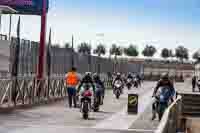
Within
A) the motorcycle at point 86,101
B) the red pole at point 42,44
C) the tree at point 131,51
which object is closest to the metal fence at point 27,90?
the red pole at point 42,44

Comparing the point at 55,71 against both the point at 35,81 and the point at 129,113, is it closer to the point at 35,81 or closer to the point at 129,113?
the point at 35,81

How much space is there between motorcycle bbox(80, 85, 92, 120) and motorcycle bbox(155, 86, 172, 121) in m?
2.29

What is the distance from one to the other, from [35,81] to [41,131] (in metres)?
10.4

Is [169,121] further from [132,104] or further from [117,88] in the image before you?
[117,88]

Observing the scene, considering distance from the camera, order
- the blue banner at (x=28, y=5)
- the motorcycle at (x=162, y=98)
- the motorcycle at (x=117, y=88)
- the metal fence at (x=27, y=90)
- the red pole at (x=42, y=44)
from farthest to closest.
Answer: the motorcycle at (x=117, y=88), the blue banner at (x=28, y=5), the red pole at (x=42, y=44), the metal fence at (x=27, y=90), the motorcycle at (x=162, y=98)

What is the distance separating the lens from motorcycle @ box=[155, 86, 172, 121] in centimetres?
1798

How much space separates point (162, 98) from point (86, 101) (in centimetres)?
250

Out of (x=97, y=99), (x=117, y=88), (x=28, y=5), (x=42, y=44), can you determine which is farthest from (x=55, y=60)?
(x=97, y=99)

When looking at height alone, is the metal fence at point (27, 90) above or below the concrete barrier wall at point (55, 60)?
below

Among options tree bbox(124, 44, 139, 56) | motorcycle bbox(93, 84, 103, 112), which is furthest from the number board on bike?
tree bbox(124, 44, 139, 56)

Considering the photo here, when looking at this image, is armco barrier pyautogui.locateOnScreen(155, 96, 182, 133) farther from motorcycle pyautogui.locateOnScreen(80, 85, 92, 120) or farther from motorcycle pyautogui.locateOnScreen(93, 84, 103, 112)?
motorcycle pyautogui.locateOnScreen(93, 84, 103, 112)

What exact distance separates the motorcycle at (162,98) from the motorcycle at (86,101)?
7.53 feet

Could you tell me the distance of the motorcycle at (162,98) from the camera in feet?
59.0

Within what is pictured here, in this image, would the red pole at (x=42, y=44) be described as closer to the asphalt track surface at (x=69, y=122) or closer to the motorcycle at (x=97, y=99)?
the motorcycle at (x=97, y=99)
